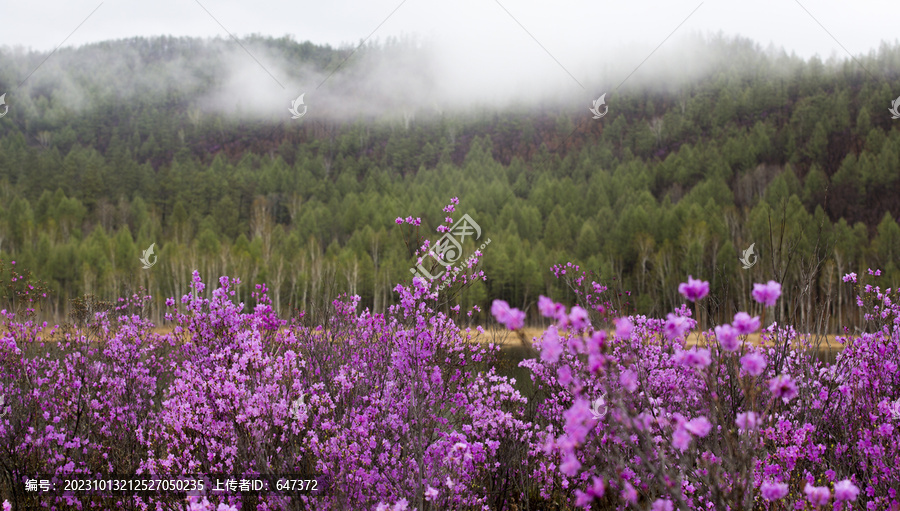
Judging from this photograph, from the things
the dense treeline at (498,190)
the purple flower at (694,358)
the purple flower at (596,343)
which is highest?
the dense treeline at (498,190)

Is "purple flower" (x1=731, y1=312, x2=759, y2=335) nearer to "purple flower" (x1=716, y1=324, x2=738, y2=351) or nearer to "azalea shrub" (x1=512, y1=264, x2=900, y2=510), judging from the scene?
"purple flower" (x1=716, y1=324, x2=738, y2=351)

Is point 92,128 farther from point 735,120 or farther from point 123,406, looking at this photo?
point 123,406

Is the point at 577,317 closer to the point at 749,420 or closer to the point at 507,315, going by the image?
the point at 507,315

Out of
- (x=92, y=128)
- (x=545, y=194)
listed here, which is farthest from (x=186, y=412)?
(x=92, y=128)

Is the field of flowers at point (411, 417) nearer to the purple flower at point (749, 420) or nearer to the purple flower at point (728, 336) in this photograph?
the purple flower at point (749, 420)

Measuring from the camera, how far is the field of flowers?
417 cm

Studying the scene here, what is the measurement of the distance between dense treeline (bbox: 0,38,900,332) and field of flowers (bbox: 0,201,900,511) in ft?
3.92

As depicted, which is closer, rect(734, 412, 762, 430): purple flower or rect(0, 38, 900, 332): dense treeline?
rect(734, 412, 762, 430): purple flower

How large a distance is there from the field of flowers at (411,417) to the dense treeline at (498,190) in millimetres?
1194

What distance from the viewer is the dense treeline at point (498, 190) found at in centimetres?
4828
